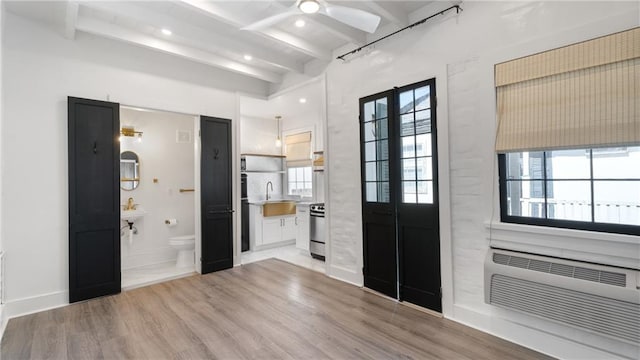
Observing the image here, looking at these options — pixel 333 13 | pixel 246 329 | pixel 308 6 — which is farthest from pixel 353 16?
pixel 246 329

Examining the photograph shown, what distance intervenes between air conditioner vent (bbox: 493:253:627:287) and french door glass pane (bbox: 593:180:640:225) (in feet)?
1.22

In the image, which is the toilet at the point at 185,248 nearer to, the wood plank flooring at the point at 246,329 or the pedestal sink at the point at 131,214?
the pedestal sink at the point at 131,214

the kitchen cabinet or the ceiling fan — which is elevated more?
the ceiling fan

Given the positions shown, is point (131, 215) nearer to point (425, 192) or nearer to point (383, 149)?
point (383, 149)

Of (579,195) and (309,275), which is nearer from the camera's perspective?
(579,195)

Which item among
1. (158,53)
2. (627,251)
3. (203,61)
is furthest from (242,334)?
(158,53)

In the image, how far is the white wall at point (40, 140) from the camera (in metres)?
3.15

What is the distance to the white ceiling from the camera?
9.93 feet

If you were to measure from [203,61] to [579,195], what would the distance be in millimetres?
4363

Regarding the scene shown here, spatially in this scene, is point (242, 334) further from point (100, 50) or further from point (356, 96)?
point (100, 50)

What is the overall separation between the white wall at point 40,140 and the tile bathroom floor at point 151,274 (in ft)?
2.52

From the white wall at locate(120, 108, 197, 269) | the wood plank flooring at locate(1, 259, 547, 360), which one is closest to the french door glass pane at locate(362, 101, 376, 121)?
the wood plank flooring at locate(1, 259, 547, 360)

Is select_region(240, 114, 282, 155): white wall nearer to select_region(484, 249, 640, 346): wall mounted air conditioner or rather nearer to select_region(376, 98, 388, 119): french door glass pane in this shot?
select_region(376, 98, 388, 119): french door glass pane

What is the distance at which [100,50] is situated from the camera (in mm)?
3705
